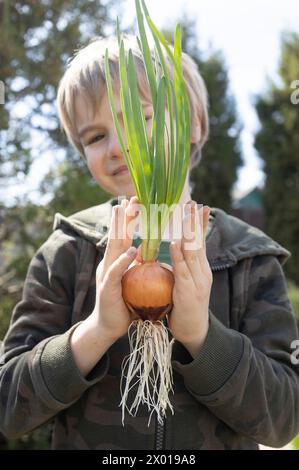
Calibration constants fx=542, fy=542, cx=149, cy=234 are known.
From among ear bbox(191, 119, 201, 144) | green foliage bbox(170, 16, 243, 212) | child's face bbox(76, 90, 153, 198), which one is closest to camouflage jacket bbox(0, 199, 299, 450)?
child's face bbox(76, 90, 153, 198)

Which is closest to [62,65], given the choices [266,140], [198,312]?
[198,312]

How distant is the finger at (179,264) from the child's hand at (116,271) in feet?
0.21

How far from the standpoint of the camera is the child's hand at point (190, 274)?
35.4 inches

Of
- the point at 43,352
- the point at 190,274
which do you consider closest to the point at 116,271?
the point at 190,274

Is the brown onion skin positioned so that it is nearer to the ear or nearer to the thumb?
the thumb

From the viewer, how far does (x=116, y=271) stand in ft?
2.93

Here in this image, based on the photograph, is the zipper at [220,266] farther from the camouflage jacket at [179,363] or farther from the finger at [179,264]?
the finger at [179,264]

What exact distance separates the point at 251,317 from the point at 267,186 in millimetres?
8760

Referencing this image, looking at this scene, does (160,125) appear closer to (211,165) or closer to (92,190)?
(92,190)

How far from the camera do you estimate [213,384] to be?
1.06m

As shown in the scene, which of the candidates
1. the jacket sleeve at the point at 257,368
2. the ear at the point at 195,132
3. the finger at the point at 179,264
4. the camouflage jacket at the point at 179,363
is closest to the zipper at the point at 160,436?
the camouflage jacket at the point at 179,363

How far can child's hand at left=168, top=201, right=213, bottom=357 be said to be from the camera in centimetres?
90

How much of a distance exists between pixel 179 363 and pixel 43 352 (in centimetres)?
29

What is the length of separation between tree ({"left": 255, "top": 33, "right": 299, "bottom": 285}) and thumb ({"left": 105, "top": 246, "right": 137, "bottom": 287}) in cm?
876
